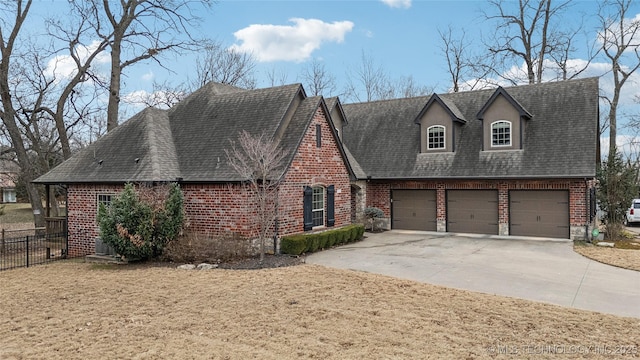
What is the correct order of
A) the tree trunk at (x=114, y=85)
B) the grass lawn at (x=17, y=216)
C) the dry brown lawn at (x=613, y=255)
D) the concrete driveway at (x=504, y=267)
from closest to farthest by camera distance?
the concrete driveway at (x=504, y=267)
the dry brown lawn at (x=613, y=255)
the tree trunk at (x=114, y=85)
the grass lawn at (x=17, y=216)

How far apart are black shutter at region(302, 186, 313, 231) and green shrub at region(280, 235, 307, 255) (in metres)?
1.53

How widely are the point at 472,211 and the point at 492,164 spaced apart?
223 centimetres

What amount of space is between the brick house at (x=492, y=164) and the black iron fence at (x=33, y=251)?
494 inches

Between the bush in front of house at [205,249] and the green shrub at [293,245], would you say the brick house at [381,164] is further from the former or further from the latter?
the bush in front of house at [205,249]

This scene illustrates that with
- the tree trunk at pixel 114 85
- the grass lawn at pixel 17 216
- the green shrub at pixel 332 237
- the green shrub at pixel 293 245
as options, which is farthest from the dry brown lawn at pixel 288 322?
the grass lawn at pixel 17 216

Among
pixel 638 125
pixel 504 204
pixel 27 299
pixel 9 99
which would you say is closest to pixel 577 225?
pixel 504 204

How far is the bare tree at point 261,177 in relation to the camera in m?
12.6

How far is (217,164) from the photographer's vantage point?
14664 mm

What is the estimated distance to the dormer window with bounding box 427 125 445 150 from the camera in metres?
20.2

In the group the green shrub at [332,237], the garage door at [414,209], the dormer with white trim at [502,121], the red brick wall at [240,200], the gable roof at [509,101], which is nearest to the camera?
the red brick wall at [240,200]

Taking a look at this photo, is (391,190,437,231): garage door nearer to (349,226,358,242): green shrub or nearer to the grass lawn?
(349,226,358,242): green shrub

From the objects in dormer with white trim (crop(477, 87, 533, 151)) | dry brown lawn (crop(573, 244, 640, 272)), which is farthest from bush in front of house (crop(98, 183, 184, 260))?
dormer with white trim (crop(477, 87, 533, 151))

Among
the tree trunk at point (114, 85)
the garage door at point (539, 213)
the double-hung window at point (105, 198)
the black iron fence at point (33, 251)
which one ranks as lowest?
the black iron fence at point (33, 251)

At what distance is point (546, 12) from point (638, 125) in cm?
1099
